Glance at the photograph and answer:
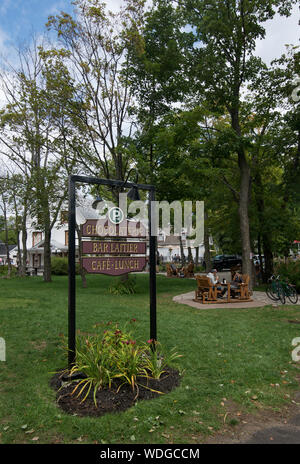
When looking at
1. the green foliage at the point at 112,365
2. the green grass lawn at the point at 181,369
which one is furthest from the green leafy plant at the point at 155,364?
the green grass lawn at the point at 181,369

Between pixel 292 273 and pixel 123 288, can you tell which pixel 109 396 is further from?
pixel 292 273

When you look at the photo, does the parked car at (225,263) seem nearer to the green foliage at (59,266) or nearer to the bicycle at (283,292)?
the green foliage at (59,266)

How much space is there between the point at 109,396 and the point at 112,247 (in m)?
1.96

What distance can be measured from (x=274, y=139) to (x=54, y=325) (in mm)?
13388

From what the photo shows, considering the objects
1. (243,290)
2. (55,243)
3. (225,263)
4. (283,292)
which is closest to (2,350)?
(243,290)

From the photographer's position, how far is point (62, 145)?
1842cm

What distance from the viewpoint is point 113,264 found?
495 cm

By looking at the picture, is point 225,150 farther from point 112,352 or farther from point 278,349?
point 112,352

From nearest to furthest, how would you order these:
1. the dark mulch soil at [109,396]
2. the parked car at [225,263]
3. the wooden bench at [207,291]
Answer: the dark mulch soil at [109,396]
the wooden bench at [207,291]
the parked car at [225,263]

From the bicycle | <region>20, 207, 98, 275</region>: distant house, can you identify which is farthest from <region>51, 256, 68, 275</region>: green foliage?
the bicycle

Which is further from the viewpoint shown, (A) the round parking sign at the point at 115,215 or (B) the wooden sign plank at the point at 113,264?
(A) the round parking sign at the point at 115,215

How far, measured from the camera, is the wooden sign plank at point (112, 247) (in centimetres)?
482

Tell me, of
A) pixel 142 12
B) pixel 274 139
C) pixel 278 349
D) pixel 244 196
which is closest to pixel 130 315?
pixel 278 349

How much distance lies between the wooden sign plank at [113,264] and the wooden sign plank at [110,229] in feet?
1.10
